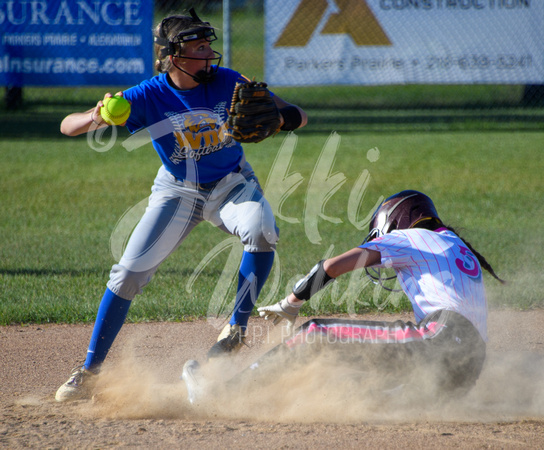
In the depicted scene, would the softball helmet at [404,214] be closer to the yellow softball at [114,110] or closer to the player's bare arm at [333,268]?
the player's bare arm at [333,268]

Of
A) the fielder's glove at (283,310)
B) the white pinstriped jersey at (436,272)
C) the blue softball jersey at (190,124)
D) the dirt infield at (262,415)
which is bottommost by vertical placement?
the dirt infield at (262,415)

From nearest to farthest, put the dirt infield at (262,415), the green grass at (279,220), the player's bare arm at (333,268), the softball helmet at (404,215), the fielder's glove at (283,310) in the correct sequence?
1. the dirt infield at (262,415)
2. the player's bare arm at (333,268)
3. the fielder's glove at (283,310)
4. the softball helmet at (404,215)
5. the green grass at (279,220)

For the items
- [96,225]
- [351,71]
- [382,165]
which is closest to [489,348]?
[96,225]

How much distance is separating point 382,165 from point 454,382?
7.90m

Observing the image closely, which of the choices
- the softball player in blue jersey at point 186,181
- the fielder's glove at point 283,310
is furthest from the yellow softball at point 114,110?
the fielder's glove at point 283,310

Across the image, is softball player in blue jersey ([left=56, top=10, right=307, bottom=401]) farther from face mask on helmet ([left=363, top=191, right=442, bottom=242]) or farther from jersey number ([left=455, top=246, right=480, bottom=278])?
jersey number ([left=455, top=246, right=480, bottom=278])

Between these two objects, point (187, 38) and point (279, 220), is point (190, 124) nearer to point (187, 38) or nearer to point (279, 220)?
point (187, 38)

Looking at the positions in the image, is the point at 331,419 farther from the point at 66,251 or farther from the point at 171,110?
the point at 66,251

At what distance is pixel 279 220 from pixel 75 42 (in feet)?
22.7

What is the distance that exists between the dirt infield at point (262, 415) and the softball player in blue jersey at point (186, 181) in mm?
253

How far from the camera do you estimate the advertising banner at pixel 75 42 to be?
40.4 feet

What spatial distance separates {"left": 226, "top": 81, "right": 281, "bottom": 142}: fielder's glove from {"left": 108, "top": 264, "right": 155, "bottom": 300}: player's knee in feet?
2.79

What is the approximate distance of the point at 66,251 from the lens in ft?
21.0

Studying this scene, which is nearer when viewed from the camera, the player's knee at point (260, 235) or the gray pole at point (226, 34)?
the player's knee at point (260, 235)
